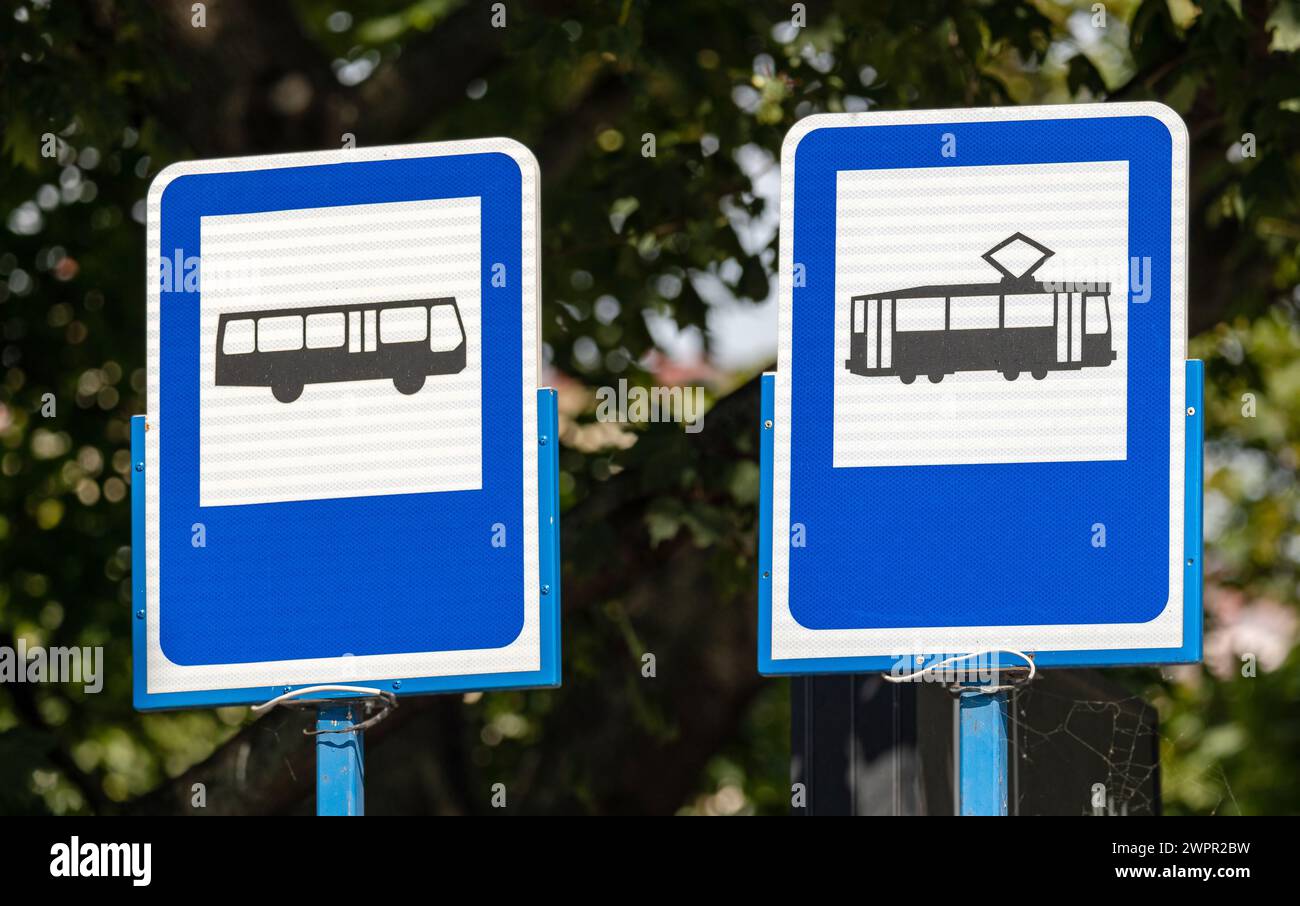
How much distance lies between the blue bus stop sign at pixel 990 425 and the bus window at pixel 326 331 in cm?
78

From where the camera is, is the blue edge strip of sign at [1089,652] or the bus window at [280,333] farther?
the bus window at [280,333]

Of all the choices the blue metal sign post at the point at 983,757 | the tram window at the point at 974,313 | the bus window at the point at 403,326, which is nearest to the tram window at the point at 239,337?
the bus window at the point at 403,326

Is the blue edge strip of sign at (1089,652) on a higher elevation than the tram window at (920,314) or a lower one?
lower

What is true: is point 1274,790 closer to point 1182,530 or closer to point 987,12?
point 987,12

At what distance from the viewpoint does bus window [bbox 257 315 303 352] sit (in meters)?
3.94

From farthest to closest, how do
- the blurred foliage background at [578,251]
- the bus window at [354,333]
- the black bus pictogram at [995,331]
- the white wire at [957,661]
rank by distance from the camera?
the blurred foliage background at [578,251]
the bus window at [354,333]
the black bus pictogram at [995,331]
the white wire at [957,661]

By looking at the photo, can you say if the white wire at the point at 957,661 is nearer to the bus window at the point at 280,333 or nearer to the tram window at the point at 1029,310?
the tram window at the point at 1029,310

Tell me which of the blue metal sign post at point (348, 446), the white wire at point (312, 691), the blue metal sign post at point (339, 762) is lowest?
the blue metal sign post at point (339, 762)

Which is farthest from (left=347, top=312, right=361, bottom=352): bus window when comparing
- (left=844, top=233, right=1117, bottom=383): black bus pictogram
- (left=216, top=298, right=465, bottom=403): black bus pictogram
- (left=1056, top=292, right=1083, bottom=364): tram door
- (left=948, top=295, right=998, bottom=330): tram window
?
(left=1056, top=292, right=1083, bottom=364): tram door

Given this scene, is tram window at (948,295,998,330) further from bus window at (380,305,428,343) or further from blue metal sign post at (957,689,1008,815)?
bus window at (380,305,428,343)

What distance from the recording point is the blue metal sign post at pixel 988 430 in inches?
147

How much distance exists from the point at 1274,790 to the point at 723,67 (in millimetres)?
5793

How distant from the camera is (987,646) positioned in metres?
3.70
